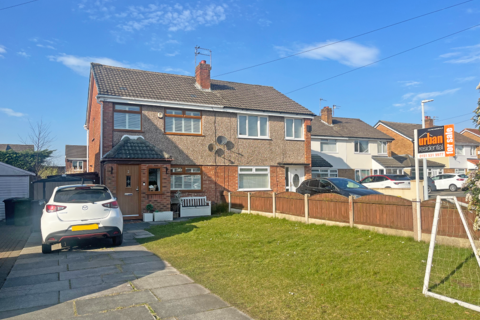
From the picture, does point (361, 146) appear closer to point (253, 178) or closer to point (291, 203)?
point (253, 178)

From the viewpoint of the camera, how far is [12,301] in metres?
4.87

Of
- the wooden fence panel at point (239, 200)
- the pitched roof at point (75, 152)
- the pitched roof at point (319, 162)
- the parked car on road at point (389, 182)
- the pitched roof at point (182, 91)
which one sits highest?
the pitched roof at point (182, 91)

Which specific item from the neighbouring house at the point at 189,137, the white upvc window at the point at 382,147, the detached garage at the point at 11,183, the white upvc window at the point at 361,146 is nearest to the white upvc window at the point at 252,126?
the neighbouring house at the point at 189,137

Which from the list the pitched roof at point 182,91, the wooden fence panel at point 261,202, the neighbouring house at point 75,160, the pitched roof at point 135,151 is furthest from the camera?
the neighbouring house at point 75,160

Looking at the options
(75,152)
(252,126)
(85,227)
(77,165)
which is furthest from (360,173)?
(75,152)

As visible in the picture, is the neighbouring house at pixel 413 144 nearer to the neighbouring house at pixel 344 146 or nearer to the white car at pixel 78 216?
the neighbouring house at pixel 344 146

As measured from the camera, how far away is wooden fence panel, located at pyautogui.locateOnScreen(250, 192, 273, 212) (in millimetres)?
13320

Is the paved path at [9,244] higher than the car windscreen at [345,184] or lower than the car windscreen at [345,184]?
lower

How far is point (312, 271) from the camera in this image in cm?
580

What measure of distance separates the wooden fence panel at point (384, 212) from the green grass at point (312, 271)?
1.07 ft

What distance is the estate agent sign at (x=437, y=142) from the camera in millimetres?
10963

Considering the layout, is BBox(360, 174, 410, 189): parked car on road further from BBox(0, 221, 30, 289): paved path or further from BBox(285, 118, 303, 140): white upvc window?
BBox(0, 221, 30, 289): paved path

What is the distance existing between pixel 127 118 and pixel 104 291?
12513 mm

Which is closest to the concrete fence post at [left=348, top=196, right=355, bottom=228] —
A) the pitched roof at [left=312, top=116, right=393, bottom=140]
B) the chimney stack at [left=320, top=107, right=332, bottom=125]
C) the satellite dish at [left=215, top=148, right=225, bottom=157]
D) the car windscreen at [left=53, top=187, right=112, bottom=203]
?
the car windscreen at [left=53, top=187, right=112, bottom=203]
